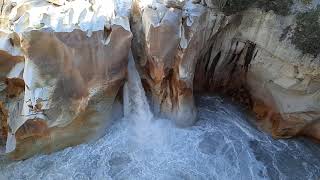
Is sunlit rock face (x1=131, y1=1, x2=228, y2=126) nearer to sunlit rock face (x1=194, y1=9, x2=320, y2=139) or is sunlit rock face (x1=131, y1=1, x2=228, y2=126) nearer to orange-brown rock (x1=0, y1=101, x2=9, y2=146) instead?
sunlit rock face (x1=194, y1=9, x2=320, y2=139)

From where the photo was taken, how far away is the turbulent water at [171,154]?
9.48 metres

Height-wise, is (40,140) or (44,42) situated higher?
(44,42)

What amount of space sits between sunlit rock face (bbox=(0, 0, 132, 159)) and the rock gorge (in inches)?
0.9

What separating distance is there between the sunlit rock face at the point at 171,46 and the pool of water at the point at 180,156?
566mm

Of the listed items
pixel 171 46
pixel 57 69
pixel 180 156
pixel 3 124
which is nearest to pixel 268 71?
pixel 171 46

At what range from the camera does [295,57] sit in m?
9.80

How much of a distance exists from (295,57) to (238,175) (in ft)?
10.5

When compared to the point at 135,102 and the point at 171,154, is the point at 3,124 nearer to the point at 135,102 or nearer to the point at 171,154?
the point at 135,102

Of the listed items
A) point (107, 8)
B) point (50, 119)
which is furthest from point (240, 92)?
point (50, 119)

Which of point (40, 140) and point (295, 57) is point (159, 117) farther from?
point (295, 57)

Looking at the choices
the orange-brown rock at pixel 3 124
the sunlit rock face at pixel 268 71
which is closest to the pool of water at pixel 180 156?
the sunlit rock face at pixel 268 71

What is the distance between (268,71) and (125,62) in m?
3.67

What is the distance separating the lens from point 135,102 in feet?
34.4

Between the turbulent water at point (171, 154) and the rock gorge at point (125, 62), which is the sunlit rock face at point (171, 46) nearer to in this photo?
the rock gorge at point (125, 62)
